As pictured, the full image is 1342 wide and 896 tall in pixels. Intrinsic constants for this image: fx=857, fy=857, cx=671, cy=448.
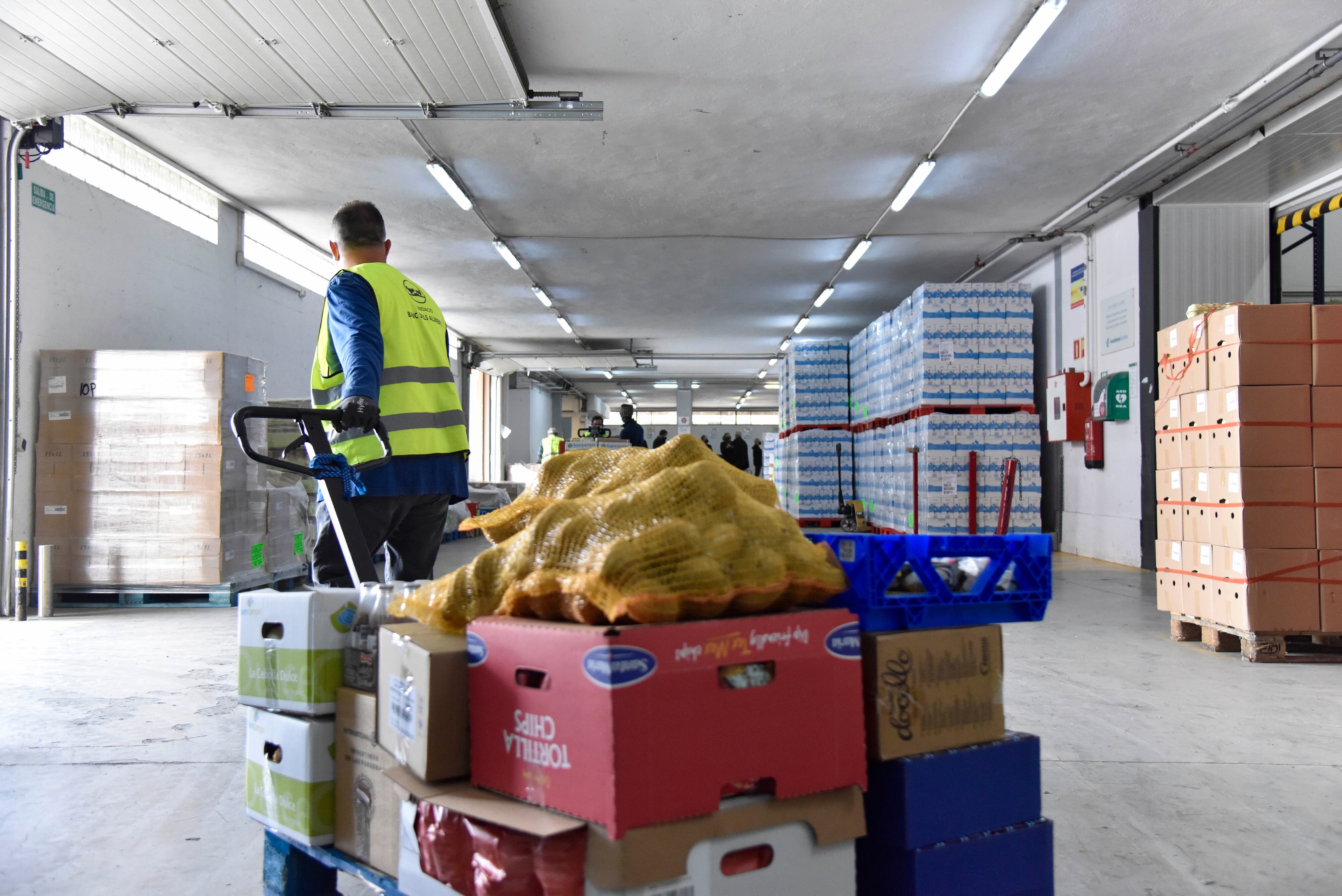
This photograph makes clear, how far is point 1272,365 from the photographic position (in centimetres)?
491

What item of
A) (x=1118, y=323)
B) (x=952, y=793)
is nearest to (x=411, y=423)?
(x=952, y=793)

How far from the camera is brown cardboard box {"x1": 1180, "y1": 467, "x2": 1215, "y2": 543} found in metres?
5.23

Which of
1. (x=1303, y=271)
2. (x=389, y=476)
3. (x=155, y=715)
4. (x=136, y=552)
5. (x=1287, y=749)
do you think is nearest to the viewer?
(x=389, y=476)

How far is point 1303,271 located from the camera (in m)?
10.7

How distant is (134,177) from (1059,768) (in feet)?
30.4

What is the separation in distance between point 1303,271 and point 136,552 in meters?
13.1

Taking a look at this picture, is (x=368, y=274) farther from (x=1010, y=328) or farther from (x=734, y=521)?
(x=1010, y=328)

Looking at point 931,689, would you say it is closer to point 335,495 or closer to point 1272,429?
point 335,495

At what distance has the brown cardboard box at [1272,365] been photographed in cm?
490

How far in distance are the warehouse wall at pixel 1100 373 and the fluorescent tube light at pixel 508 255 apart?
25.9ft

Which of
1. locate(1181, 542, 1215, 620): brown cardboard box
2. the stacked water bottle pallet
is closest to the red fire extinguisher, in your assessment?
the stacked water bottle pallet

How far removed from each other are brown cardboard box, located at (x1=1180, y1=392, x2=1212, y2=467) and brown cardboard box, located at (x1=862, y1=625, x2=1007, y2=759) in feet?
13.8

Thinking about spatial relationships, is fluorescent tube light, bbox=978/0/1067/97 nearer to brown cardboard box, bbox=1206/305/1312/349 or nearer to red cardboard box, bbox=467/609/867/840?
brown cardboard box, bbox=1206/305/1312/349

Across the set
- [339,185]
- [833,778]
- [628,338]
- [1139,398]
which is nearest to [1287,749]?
A: [833,778]
